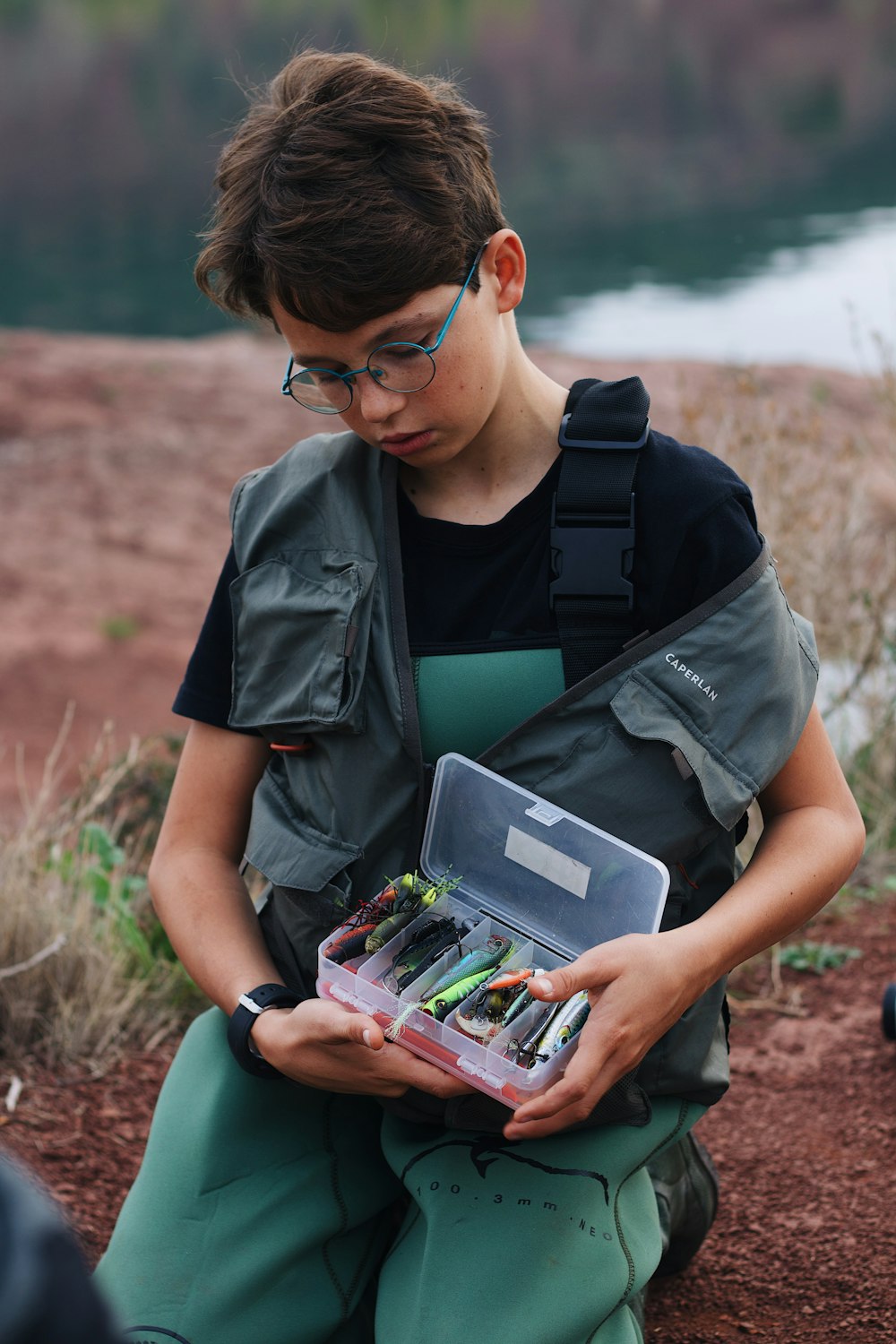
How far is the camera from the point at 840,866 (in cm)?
199

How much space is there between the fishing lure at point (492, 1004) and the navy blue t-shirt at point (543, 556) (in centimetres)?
43

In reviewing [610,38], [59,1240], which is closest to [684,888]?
[59,1240]

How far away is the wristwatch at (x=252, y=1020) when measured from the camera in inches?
78.2

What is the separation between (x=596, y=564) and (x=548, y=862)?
0.39 m

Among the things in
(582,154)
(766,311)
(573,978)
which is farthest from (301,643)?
(582,154)

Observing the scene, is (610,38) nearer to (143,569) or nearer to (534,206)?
(534,206)

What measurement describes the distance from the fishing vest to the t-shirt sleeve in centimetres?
6

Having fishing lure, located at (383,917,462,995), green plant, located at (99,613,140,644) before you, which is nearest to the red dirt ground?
green plant, located at (99,613,140,644)

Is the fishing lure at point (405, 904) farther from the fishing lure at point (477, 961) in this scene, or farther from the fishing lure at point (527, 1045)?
the fishing lure at point (527, 1045)

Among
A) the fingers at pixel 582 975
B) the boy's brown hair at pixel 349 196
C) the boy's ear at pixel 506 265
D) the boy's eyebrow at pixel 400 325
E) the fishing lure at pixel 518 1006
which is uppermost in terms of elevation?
the boy's brown hair at pixel 349 196

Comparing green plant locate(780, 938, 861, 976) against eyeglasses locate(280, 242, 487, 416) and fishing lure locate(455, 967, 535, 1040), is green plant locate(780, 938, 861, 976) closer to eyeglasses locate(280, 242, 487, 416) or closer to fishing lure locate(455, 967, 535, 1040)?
fishing lure locate(455, 967, 535, 1040)

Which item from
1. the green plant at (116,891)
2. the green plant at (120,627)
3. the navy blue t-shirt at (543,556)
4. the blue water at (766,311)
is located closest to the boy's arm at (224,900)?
the navy blue t-shirt at (543,556)

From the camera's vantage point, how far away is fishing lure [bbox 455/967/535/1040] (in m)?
1.82

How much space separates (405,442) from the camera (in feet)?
6.49
